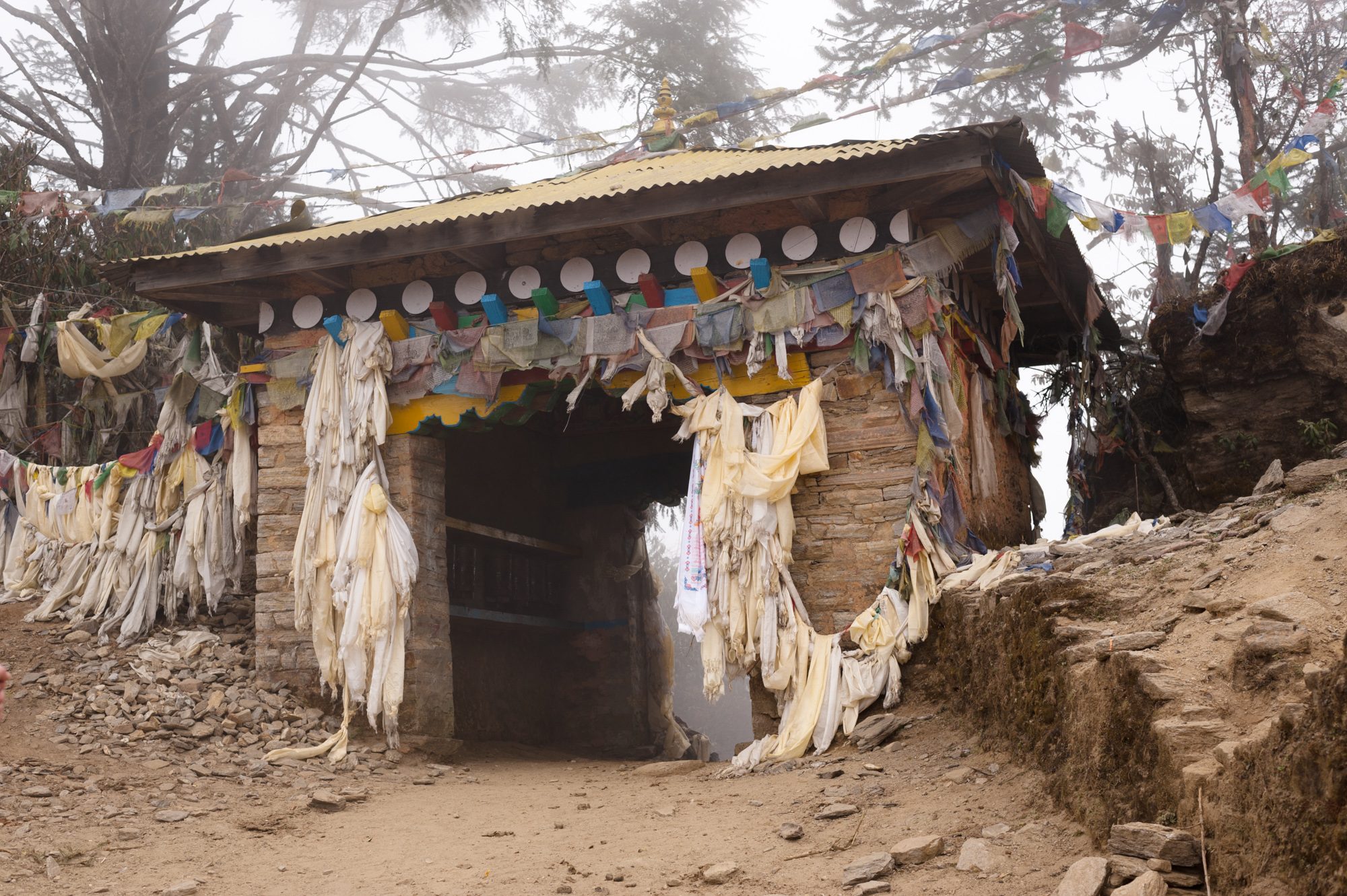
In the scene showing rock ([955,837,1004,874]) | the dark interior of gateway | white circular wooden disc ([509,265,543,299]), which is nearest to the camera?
rock ([955,837,1004,874])

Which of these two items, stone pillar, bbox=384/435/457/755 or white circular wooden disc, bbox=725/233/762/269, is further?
stone pillar, bbox=384/435/457/755

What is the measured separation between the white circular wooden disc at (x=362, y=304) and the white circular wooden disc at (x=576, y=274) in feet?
4.99

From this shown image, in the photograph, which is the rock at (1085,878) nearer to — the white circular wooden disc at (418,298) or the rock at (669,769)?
the rock at (669,769)

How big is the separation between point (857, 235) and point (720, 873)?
178 inches

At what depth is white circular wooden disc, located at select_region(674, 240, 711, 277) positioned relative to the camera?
26.5 ft

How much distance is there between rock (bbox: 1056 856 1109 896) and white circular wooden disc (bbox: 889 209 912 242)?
486cm

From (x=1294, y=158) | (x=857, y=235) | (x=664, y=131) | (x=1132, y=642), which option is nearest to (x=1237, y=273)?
(x=1294, y=158)

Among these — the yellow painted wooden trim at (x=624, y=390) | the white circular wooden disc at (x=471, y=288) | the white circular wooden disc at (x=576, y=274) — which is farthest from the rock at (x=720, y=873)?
the white circular wooden disc at (x=471, y=288)

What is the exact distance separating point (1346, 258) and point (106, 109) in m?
15.6

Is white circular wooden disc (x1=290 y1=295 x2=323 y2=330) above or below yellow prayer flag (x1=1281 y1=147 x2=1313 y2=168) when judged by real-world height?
below

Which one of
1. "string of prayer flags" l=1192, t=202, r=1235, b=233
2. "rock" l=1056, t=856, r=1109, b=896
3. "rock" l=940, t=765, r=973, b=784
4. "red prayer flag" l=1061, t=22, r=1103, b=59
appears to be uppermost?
"red prayer flag" l=1061, t=22, r=1103, b=59

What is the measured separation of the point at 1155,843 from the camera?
3.32m

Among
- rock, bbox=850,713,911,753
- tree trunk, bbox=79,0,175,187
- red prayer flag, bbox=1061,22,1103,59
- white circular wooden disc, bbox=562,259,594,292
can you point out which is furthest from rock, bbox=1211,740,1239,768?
tree trunk, bbox=79,0,175,187

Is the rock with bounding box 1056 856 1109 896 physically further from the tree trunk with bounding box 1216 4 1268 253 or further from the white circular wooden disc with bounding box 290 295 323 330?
the tree trunk with bounding box 1216 4 1268 253
